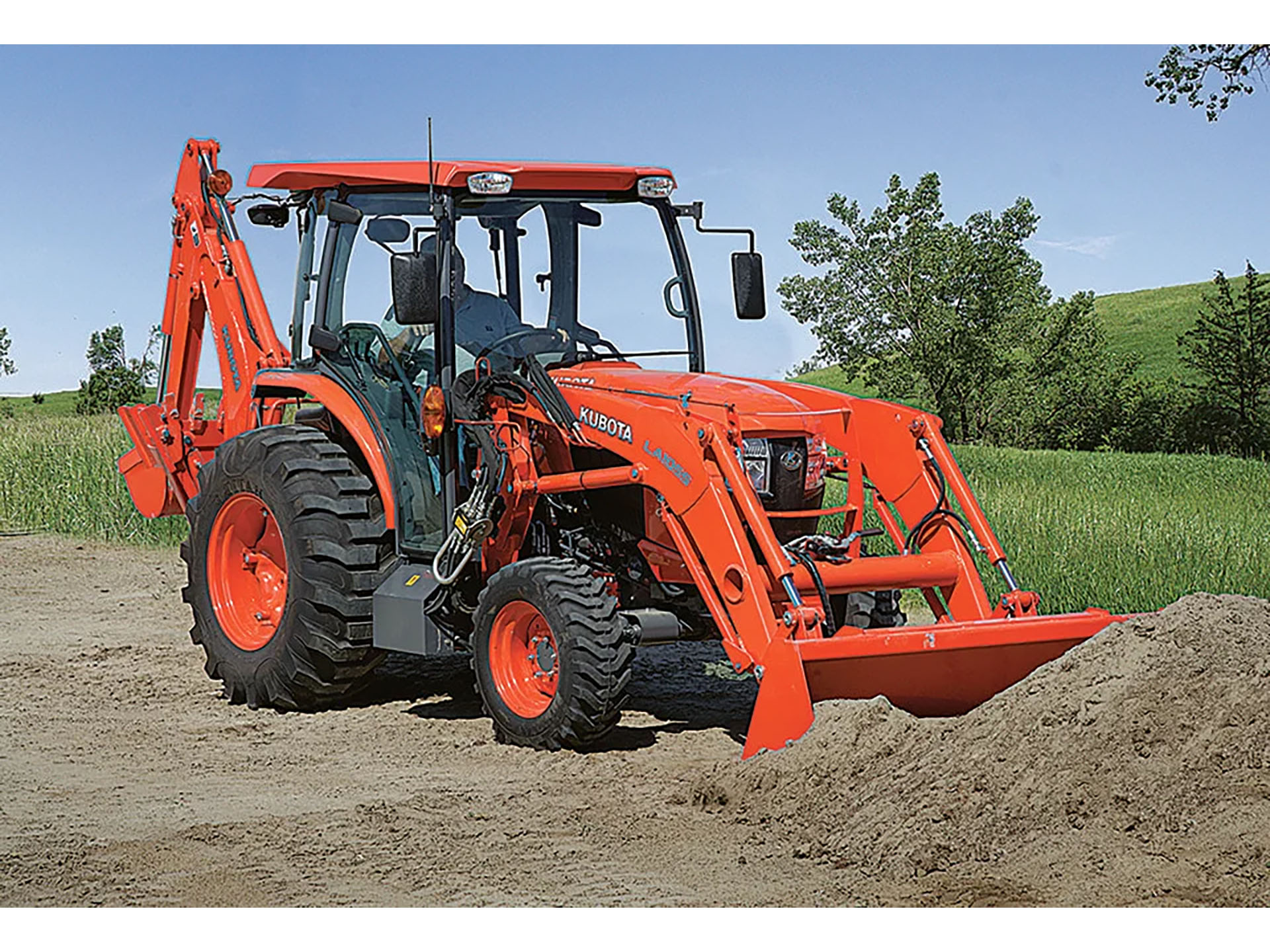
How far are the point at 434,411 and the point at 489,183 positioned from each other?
43.7 inches

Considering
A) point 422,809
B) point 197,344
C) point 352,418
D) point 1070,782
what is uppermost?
point 197,344

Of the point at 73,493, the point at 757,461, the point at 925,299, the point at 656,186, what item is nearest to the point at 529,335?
the point at 656,186

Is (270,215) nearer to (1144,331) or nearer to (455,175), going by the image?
(455,175)

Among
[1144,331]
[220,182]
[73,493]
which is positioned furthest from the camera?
[1144,331]

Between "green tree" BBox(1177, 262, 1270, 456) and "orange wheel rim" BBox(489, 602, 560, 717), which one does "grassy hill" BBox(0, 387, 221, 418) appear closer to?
"green tree" BBox(1177, 262, 1270, 456)

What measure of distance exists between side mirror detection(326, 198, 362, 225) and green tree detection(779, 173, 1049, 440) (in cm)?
2540

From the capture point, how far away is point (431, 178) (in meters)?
7.35

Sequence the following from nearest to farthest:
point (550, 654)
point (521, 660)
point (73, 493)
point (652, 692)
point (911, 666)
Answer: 1. point (911, 666)
2. point (550, 654)
3. point (521, 660)
4. point (652, 692)
5. point (73, 493)

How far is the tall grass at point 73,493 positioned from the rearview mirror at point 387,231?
25.8ft

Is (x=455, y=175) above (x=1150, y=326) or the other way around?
the other way around

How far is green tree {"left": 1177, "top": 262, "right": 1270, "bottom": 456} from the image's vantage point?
3466cm

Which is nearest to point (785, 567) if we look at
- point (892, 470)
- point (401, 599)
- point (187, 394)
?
point (892, 470)

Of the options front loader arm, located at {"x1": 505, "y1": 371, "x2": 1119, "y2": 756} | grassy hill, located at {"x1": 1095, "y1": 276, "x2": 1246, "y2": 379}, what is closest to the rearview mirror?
front loader arm, located at {"x1": 505, "y1": 371, "x2": 1119, "y2": 756}

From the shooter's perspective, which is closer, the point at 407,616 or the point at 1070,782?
the point at 1070,782
